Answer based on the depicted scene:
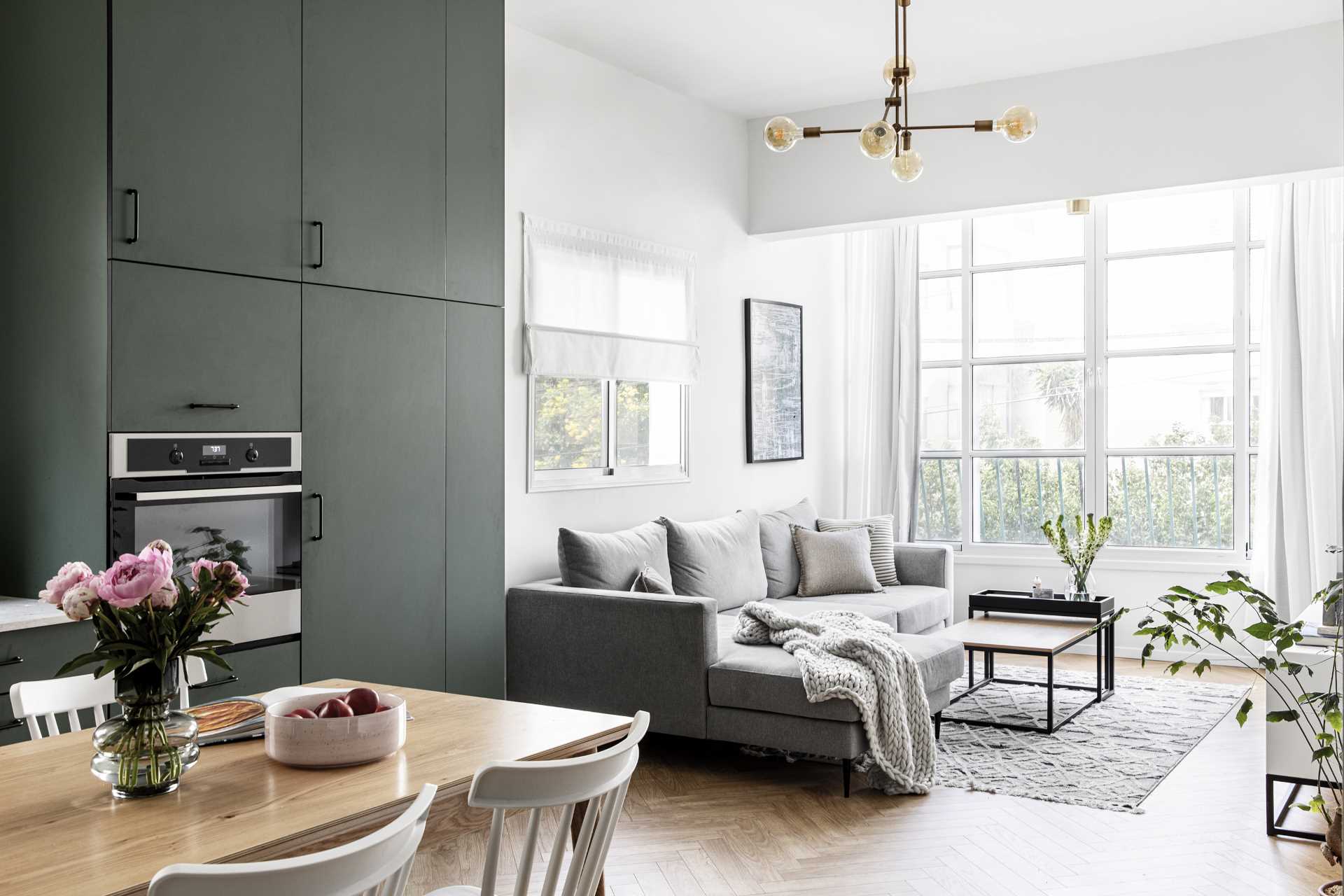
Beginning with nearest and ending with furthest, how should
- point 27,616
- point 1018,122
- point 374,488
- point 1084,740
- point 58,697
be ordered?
point 58,697 < point 27,616 < point 374,488 < point 1018,122 < point 1084,740

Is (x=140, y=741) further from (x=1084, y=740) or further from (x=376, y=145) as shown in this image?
(x=1084, y=740)

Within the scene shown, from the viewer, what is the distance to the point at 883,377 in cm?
741

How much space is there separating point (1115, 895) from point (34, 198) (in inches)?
134

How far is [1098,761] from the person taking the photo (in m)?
4.35

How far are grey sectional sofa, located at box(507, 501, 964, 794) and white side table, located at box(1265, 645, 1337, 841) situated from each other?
1226 mm

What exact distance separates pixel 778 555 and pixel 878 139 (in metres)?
2.81

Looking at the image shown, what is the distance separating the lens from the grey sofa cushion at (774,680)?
3936mm

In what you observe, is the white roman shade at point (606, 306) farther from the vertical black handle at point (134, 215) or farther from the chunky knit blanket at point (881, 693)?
the vertical black handle at point (134, 215)

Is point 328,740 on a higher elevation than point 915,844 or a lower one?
higher

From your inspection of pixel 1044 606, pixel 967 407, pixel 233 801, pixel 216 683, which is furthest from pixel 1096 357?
pixel 233 801

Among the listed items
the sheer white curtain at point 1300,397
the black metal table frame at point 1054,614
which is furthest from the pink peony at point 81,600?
the sheer white curtain at point 1300,397

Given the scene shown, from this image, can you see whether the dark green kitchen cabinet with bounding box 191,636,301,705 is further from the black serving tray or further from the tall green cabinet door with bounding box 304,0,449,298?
the black serving tray

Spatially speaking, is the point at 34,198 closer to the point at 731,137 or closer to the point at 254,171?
the point at 254,171

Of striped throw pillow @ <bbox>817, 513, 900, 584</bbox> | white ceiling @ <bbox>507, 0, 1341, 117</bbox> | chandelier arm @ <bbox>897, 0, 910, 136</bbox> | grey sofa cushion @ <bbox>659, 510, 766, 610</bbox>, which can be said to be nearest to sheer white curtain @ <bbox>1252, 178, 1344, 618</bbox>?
white ceiling @ <bbox>507, 0, 1341, 117</bbox>
